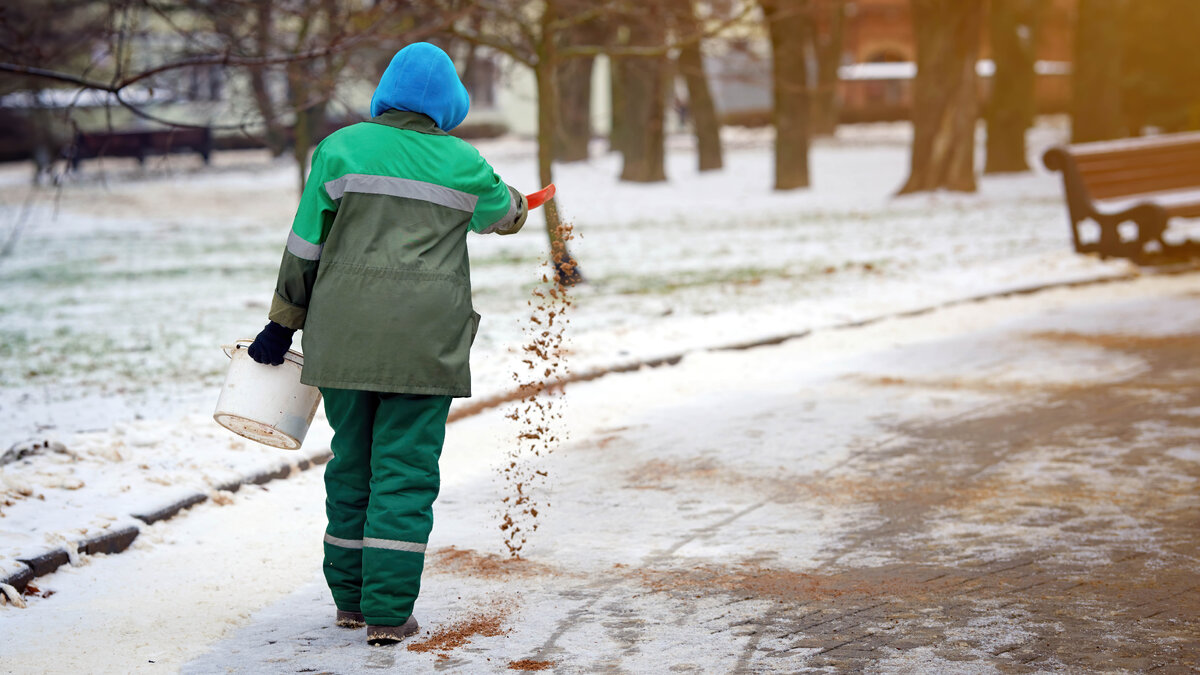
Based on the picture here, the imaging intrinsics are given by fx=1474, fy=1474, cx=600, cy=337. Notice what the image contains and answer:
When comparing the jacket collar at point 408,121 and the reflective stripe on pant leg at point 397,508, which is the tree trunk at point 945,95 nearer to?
the jacket collar at point 408,121

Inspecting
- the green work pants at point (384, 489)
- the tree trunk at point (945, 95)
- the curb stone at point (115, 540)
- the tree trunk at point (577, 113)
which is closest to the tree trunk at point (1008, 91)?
the tree trunk at point (945, 95)

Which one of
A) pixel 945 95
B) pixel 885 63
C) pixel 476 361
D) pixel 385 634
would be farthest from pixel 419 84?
pixel 885 63

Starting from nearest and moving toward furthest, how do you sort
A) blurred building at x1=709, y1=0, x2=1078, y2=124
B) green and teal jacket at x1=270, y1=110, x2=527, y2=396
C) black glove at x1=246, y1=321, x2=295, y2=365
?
green and teal jacket at x1=270, y1=110, x2=527, y2=396, black glove at x1=246, y1=321, x2=295, y2=365, blurred building at x1=709, y1=0, x2=1078, y2=124

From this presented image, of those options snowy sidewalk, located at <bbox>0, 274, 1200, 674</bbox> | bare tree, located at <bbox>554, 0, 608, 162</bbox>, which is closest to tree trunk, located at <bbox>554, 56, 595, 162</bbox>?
bare tree, located at <bbox>554, 0, 608, 162</bbox>

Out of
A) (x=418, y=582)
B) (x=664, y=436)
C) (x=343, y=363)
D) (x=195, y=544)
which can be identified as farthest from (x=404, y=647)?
(x=664, y=436)

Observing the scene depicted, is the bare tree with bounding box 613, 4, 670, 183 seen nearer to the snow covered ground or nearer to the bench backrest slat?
the snow covered ground

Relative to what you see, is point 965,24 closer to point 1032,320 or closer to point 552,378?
point 1032,320

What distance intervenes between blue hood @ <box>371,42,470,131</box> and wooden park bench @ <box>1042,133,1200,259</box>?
38.2 ft

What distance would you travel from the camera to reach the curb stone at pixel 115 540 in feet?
17.1

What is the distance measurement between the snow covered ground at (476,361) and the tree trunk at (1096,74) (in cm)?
304

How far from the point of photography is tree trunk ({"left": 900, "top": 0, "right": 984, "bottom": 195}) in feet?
78.1

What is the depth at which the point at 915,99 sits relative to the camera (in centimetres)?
2459

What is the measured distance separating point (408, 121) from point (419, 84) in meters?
0.12

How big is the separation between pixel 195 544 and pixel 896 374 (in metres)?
5.09
